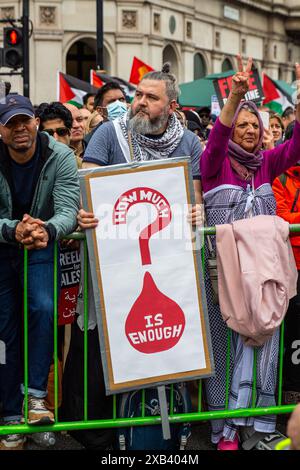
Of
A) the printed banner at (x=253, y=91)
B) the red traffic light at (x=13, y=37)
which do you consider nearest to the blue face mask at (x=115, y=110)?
the printed banner at (x=253, y=91)

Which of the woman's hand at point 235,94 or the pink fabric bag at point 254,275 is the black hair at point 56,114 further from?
the pink fabric bag at point 254,275

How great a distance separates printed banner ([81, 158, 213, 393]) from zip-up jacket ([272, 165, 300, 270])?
3.36 feet

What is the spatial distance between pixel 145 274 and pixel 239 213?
767 millimetres

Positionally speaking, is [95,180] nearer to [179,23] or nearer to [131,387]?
[131,387]

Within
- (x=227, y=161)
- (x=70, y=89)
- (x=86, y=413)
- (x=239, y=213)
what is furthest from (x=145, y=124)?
(x=70, y=89)

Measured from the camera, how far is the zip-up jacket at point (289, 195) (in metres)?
5.23

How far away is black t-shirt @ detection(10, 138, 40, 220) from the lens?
4492 millimetres

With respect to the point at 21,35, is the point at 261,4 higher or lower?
higher

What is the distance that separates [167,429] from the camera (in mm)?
4453

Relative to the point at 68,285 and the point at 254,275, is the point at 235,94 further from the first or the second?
the point at 68,285

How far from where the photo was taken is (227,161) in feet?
15.7
